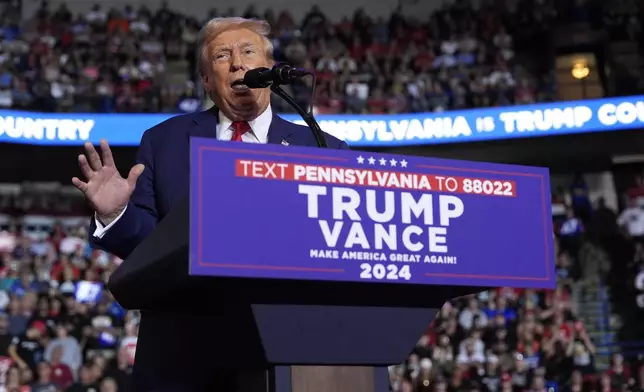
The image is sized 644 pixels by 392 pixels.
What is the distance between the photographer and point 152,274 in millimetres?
1854

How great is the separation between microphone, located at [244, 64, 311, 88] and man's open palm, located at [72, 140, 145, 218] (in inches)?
11.5

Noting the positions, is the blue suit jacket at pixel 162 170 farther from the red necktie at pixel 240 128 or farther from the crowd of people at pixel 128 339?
the crowd of people at pixel 128 339

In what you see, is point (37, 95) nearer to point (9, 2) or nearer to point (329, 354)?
point (9, 2)

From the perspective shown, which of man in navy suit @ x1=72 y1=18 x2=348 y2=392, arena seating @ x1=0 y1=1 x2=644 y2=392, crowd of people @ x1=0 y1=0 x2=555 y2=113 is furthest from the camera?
crowd of people @ x1=0 y1=0 x2=555 y2=113

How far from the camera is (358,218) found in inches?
69.5

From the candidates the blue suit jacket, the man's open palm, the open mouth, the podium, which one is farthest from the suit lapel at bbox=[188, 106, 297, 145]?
the podium

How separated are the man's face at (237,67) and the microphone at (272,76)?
0.28 ft

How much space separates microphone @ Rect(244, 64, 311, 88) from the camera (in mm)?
2123

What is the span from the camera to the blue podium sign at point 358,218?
167 centimetres

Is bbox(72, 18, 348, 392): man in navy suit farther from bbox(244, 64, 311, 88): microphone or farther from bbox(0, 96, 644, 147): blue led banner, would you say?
bbox(0, 96, 644, 147): blue led banner

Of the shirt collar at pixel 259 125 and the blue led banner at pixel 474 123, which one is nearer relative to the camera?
the shirt collar at pixel 259 125

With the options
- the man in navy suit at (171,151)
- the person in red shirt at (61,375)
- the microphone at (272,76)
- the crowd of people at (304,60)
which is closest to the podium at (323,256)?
the man in navy suit at (171,151)

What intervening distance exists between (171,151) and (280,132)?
246 millimetres

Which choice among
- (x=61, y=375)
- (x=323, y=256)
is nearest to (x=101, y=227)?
(x=323, y=256)
